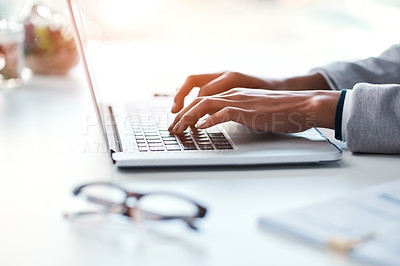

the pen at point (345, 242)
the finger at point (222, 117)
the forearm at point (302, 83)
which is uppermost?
the pen at point (345, 242)

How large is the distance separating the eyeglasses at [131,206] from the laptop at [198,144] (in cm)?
13

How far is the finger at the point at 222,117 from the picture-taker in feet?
3.67

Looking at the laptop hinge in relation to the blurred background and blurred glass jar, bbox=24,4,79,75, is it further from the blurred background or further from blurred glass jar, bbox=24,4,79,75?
the blurred background

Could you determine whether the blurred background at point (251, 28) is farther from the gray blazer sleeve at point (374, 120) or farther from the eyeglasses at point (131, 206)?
the eyeglasses at point (131, 206)

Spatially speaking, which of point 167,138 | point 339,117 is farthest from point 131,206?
point 339,117

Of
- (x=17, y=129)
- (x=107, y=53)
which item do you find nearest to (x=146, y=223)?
(x=17, y=129)

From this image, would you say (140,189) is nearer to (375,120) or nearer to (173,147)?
(173,147)

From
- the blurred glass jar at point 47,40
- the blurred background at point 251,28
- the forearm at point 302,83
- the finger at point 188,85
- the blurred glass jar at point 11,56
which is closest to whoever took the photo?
the finger at point 188,85

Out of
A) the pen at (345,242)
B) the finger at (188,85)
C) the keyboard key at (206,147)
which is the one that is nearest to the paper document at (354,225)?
the pen at (345,242)

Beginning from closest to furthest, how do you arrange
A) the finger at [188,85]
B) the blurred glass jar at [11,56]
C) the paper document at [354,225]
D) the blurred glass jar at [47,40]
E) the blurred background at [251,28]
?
the paper document at [354,225] → the finger at [188,85] → the blurred glass jar at [11,56] → the blurred glass jar at [47,40] → the blurred background at [251,28]

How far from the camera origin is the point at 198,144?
3.59 feet

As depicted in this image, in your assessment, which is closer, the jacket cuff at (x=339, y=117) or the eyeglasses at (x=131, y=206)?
the eyeglasses at (x=131, y=206)

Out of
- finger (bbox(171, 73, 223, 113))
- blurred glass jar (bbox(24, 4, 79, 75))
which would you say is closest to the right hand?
finger (bbox(171, 73, 223, 113))

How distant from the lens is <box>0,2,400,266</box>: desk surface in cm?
72
